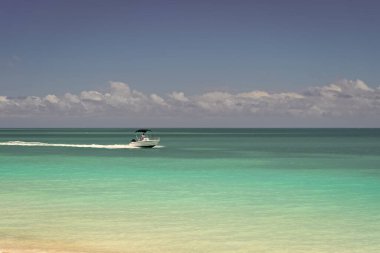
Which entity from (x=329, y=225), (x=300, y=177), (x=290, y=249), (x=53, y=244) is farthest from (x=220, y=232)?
(x=300, y=177)

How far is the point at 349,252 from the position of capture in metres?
16.7

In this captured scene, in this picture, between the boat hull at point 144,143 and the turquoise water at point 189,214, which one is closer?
the turquoise water at point 189,214

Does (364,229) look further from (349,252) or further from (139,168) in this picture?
(139,168)

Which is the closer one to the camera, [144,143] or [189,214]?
[189,214]

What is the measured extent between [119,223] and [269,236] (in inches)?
227

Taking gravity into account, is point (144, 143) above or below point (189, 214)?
above

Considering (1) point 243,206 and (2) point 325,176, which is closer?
(1) point 243,206

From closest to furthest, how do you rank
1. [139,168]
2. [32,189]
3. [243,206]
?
[243,206] < [32,189] < [139,168]

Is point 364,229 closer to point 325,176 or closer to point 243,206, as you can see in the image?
point 243,206

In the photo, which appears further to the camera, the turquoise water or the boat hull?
the boat hull

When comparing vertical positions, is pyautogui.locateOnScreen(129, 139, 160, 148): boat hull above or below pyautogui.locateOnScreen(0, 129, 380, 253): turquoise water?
above

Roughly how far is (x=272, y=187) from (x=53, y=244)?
19.5 m

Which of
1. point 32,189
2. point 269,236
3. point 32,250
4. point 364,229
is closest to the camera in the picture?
point 32,250

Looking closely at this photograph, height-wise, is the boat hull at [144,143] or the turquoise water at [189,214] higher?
the boat hull at [144,143]
